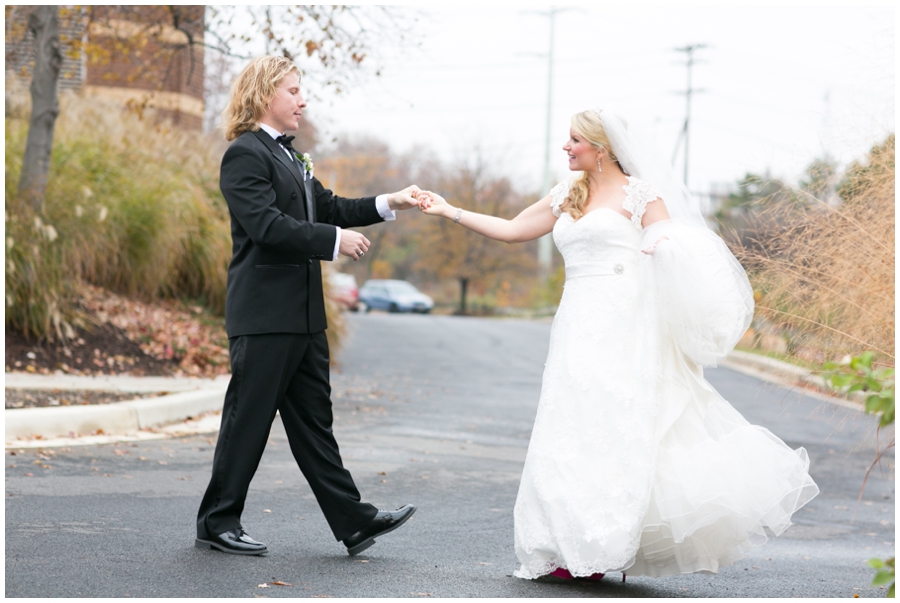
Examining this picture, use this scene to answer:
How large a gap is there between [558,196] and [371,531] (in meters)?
1.80

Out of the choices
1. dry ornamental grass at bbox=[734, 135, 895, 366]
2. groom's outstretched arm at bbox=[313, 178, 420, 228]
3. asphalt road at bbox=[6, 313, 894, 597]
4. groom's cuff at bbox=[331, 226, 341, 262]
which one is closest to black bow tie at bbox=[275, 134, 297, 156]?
groom's outstretched arm at bbox=[313, 178, 420, 228]

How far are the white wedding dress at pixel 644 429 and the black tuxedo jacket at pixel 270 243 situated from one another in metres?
1.14

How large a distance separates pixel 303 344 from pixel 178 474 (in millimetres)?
2293

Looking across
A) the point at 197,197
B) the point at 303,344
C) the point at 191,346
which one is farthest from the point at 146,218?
the point at 303,344

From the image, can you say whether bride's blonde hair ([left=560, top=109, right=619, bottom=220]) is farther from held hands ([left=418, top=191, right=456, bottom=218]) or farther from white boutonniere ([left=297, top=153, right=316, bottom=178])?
white boutonniere ([left=297, top=153, right=316, bottom=178])

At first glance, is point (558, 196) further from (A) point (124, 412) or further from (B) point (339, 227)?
(A) point (124, 412)

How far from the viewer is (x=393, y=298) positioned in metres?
42.7

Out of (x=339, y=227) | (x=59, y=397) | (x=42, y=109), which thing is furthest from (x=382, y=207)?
→ (x=42, y=109)

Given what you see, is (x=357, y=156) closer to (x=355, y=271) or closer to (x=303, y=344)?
(x=355, y=271)

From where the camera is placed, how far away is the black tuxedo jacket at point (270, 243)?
4.12 m

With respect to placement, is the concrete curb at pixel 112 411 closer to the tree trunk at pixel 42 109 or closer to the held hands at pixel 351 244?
the tree trunk at pixel 42 109

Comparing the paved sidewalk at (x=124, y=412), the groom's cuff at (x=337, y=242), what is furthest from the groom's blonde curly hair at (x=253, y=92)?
the paved sidewalk at (x=124, y=412)

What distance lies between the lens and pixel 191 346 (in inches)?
444

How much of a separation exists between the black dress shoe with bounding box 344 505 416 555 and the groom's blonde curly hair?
1.91 metres
